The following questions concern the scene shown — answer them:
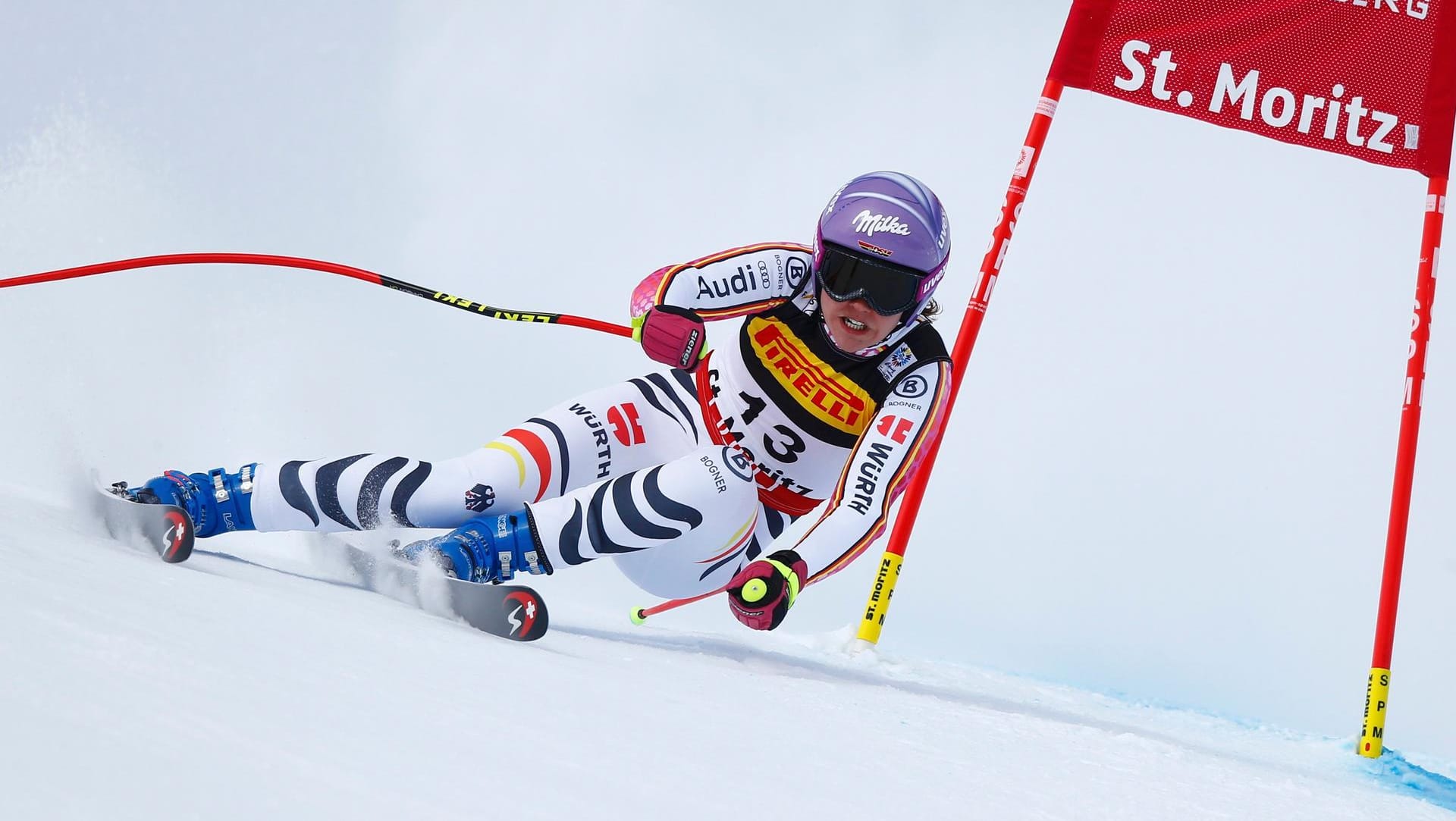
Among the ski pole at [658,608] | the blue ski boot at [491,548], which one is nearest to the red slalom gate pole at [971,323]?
the ski pole at [658,608]

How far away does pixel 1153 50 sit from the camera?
4707 mm

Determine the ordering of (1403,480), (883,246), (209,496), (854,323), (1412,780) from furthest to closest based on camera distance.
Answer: (1403,480)
(1412,780)
(854,323)
(883,246)
(209,496)

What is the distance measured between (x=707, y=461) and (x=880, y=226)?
833 mm

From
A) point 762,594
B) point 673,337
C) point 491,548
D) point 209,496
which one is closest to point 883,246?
point 673,337

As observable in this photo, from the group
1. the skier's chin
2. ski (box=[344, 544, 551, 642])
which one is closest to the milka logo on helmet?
the skier's chin

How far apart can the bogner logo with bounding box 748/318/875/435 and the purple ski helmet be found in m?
0.26

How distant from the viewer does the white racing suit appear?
3.09 meters

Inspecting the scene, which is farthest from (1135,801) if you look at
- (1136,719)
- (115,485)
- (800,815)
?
(115,485)

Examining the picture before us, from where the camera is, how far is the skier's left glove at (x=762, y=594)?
2.69 m

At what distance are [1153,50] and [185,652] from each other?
4434 mm

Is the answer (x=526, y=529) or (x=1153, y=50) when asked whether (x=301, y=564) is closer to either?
(x=526, y=529)

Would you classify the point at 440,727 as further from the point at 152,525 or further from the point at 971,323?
the point at 971,323

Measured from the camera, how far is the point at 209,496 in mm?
3008

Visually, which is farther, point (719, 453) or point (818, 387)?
point (818, 387)
